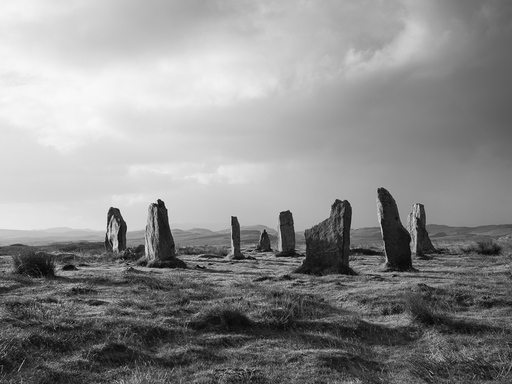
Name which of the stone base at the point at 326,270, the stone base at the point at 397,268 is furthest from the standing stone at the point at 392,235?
the stone base at the point at 326,270

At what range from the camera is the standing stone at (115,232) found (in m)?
35.7

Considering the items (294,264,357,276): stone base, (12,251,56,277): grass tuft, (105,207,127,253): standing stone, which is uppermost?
(105,207,127,253): standing stone

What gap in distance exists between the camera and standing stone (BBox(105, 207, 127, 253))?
117 feet

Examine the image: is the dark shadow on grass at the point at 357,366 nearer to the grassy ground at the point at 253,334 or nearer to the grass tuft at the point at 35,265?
the grassy ground at the point at 253,334

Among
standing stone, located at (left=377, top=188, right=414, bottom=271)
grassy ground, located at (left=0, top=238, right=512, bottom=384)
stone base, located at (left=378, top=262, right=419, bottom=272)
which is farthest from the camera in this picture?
standing stone, located at (left=377, top=188, right=414, bottom=271)

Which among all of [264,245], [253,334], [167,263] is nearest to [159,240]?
[167,263]

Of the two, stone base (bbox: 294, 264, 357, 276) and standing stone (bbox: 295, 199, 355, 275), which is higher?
standing stone (bbox: 295, 199, 355, 275)

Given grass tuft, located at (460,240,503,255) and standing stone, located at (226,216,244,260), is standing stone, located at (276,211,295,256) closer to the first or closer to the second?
standing stone, located at (226,216,244,260)

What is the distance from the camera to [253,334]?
10023 mm

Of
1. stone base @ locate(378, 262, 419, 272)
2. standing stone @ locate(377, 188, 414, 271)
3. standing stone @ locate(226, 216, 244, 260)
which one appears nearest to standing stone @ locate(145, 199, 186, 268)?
standing stone @ locate(226, 216, 244, 260)

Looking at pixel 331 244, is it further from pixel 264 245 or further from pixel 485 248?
pixel 264 245

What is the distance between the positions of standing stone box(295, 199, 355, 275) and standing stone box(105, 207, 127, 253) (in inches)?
761

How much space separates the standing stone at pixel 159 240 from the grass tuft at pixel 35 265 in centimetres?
664

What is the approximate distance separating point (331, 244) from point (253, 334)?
10.8m
